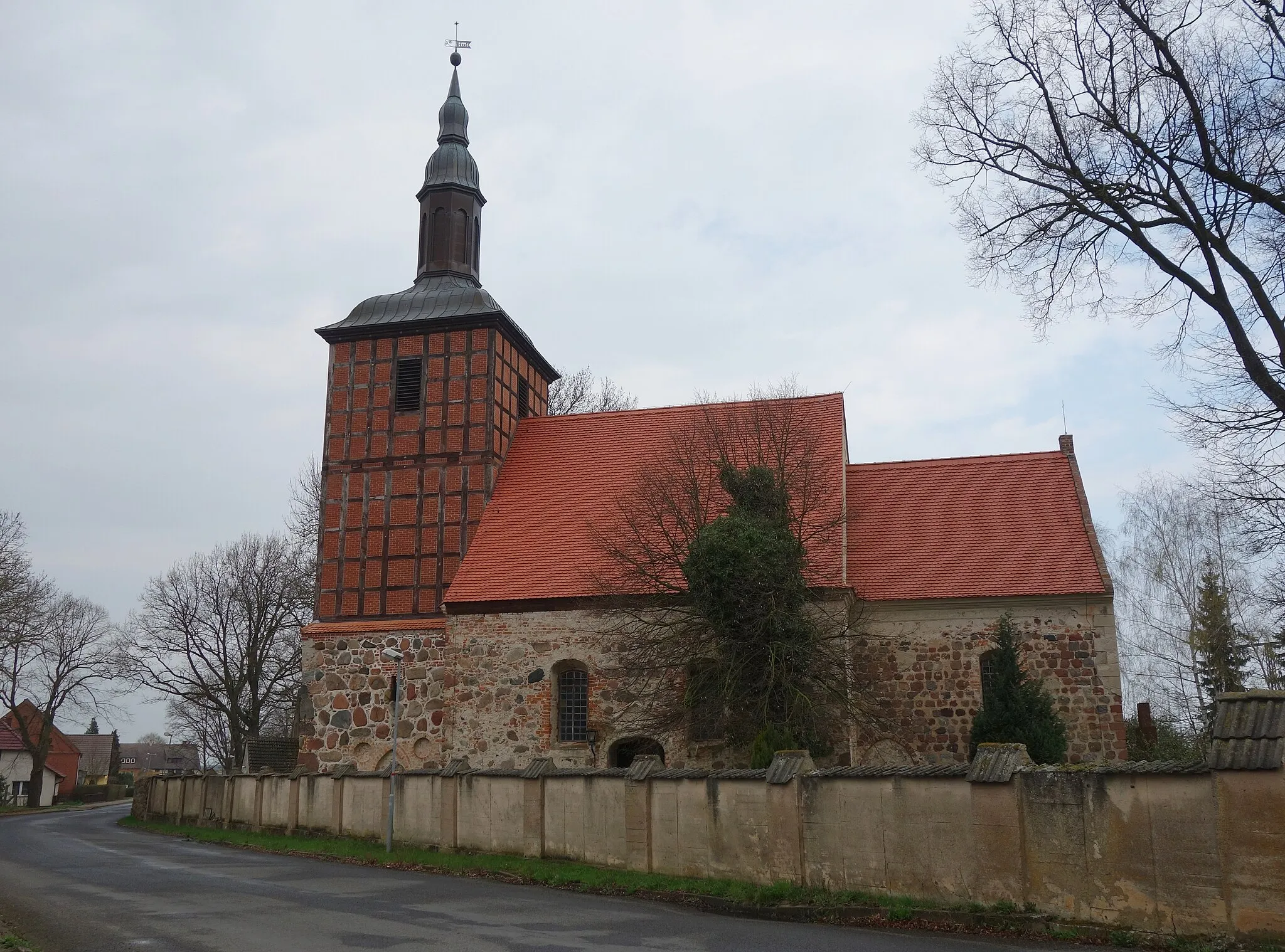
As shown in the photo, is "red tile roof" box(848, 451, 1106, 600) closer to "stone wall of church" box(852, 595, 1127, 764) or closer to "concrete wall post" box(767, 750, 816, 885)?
"stone wall of church" box(852, 595, 1127, 764)

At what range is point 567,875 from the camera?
48.1 ft

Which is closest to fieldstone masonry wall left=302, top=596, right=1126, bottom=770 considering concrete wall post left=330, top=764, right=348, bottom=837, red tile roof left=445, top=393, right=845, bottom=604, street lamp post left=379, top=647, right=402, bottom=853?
red tile roof left=445, top=393, right=845, bottom=604

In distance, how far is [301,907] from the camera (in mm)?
12195

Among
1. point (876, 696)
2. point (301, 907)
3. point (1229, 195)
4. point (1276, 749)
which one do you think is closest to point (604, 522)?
point (876, 696)

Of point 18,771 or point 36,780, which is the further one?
point 18,771

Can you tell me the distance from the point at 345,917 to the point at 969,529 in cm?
1368

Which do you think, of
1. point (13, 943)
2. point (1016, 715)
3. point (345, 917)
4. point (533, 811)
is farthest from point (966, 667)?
point (13, 943)

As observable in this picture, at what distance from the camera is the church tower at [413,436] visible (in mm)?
23188

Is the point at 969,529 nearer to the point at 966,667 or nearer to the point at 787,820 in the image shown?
the point at 966,667

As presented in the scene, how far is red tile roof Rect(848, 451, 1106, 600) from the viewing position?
19453 mm

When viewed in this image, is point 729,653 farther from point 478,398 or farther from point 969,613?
point 478,398

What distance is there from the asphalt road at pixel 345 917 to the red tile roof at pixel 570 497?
21.1 ft

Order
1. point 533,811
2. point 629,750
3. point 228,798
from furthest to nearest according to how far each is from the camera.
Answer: point 228,798 < point 629,750 < point 533,811

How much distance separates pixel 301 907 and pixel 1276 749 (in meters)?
9.95
